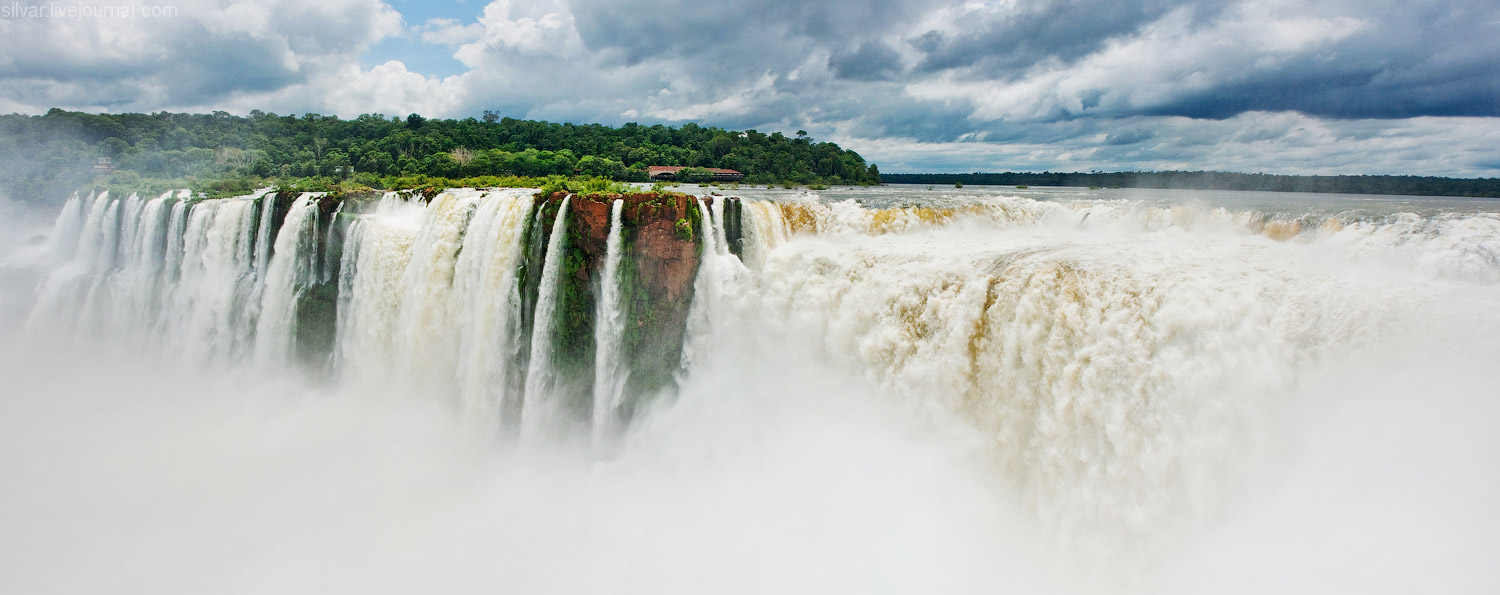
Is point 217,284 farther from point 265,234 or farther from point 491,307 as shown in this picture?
point 491,307

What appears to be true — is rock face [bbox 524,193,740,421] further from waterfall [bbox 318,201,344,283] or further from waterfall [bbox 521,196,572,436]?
waterfall [bbox 318,201,344,283]

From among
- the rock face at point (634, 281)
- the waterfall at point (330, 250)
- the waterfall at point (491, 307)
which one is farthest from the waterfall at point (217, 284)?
the rock face at point (634, 281)

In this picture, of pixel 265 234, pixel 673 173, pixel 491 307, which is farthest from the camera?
pixel 673 173

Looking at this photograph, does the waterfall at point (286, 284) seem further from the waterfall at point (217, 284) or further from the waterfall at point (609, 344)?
the waterfall at point (609, 344)

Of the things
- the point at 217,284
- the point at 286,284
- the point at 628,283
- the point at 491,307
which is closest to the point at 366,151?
the point at 217,284

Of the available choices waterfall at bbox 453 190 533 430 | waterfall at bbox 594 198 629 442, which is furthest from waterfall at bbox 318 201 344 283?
waterfall at bbox 594 198 629 442
